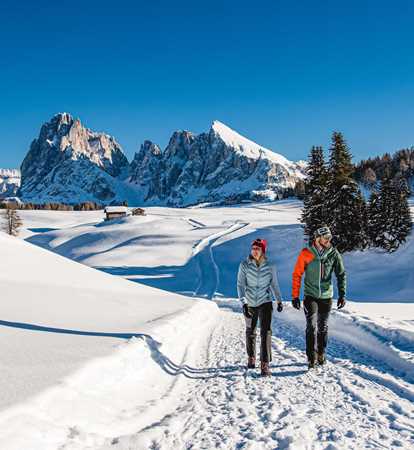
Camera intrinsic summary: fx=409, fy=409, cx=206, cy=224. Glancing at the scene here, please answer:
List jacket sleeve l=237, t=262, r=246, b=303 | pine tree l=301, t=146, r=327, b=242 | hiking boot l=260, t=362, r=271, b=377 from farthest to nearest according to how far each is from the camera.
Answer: pine tree l=301, t=146, r=327, b=242 < jacket sleeve l=237, t=262, r=246, b=303 < hiking boot l=260, t=362, r=271, b=377

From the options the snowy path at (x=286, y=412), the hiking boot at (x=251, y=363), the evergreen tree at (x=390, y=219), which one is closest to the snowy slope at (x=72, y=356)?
the snowy path at (x=286, y=412)

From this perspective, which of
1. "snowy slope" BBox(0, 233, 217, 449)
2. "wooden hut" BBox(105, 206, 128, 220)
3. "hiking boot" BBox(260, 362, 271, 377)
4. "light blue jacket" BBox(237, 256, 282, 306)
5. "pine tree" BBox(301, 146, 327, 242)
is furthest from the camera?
"wooden hut" BBox(105, 206, 128, 220)

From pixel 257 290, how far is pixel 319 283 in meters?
1.04

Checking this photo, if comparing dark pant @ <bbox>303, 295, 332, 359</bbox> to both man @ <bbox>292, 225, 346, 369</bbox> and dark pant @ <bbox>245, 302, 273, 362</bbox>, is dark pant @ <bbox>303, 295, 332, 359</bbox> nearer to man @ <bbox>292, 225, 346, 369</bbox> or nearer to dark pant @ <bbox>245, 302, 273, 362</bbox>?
man @ <bbox>292, 225, 346, 369</bbox>

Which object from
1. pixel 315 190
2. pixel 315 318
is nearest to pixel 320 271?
pixel 315 318

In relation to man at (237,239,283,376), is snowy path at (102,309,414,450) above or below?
below

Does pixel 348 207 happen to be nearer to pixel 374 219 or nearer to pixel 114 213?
pixel 374 219

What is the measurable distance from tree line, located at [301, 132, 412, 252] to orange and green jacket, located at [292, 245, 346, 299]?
92.2 feet

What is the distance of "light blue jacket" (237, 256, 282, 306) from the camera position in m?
6.97

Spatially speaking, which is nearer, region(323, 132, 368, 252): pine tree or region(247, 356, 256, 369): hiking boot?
region(247, 356, 256, 369): hiking boot

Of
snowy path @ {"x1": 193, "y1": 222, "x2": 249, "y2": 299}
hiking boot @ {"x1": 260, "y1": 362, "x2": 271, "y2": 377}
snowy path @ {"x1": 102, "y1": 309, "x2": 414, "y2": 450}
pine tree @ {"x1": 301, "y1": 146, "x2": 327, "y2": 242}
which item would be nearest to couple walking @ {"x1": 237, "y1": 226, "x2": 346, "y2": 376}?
hiking boot @ {"x1": 260, "y1": 362, "x2": 271, "y2": 377}

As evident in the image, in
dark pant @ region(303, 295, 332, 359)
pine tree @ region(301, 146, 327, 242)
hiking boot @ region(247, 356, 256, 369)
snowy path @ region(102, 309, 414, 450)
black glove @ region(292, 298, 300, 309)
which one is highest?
pine tree @ region(301, 146, 327, 242)

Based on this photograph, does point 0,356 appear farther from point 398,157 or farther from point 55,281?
point 398,157

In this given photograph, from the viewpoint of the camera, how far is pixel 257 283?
7.00m
